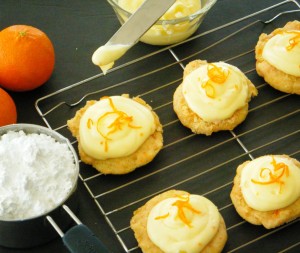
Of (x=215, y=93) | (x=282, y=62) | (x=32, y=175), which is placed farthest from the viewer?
(x=282, y=62)

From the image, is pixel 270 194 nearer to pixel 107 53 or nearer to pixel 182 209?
pixel 182 209

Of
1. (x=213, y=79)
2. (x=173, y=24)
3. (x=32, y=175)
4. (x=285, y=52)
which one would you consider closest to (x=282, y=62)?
(x=285, y=52)

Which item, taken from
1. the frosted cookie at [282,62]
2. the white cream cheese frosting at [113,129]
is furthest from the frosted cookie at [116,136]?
the frosted cookie at [282,62]

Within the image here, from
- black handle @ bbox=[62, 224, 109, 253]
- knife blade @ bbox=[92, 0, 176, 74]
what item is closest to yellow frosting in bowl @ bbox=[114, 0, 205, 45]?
knife blade @ bbox=[92, 0, 176, 74]

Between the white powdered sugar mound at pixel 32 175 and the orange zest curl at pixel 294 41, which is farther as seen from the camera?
the orange zest curl at pixel 294 41

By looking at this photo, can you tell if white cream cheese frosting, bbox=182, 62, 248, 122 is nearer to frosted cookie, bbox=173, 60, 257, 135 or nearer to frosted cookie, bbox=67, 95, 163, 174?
frosted cookie, bbox=173, 60, 257, 135

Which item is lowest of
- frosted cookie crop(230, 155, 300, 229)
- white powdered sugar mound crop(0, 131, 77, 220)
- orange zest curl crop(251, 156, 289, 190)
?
frosted cookie crop(230, 155, 300, 229)

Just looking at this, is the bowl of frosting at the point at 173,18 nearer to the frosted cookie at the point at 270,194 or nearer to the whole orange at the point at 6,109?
the whole orange at the point at 6,109
